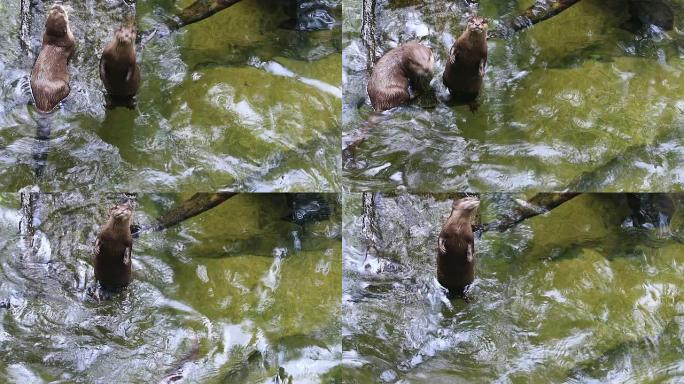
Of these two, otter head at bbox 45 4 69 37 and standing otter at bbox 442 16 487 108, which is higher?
otter head at bbox 45 4 69 37

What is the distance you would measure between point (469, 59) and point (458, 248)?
902 millimetres

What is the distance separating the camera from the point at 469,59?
3881mm

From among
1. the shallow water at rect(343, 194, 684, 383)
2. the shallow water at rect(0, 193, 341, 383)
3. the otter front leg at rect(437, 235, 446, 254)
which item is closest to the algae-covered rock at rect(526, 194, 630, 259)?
the shallow water at rect(343, 194, 684, 383)

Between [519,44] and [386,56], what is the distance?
2.29 feet

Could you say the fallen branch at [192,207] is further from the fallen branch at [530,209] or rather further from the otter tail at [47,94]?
the fallen branch at [530,209]

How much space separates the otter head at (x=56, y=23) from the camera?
398cm

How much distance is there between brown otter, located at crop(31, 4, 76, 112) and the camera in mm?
3848

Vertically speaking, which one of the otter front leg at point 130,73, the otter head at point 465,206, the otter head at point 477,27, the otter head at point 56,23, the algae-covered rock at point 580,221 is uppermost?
the otter head at point 56,23

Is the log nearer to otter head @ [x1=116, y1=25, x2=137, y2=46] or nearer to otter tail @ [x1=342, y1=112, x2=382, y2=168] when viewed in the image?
otter tail @ [x1=342, y1=112, x2=382, y2=168]

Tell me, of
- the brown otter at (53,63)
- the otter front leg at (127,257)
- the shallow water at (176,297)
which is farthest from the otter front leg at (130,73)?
the otter front leg at (127,257)

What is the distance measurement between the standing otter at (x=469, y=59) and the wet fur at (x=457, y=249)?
585 mm

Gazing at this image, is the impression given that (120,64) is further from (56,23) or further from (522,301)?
(522,301)

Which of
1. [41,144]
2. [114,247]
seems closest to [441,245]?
[114,247]

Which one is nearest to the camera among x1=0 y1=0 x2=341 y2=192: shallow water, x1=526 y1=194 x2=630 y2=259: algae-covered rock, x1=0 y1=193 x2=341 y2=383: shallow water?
x1=0 y1=193 x2=341 y2=383: shallow water
